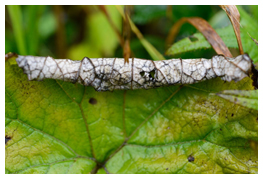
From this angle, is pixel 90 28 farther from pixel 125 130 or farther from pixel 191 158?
pixel 191 158

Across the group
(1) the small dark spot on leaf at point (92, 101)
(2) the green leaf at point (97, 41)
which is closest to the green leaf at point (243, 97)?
(1) the small dark spot on leaf at point (92, 101)

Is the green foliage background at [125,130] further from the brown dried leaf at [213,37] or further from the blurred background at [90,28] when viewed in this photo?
the blurred background at [90,28]

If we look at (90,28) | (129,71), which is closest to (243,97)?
(129,71)

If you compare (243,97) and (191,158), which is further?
(191,158)

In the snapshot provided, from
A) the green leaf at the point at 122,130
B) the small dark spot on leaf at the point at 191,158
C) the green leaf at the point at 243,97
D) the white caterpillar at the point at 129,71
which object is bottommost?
the small dark spot on leaf at the point at 191,158

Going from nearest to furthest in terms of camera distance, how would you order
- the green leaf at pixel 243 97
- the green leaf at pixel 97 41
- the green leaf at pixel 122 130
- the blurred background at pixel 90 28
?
1. the green leaf at pixel 243 97
2. the green leaf at pixel 122 130
3. the blurred background at pixel 90 28
4. the green leaf at pixel 97 41

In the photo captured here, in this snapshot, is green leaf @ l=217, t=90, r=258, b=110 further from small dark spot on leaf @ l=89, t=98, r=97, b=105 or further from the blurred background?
small dark spot on leaf @ l=89, t=98, r=97, b=105

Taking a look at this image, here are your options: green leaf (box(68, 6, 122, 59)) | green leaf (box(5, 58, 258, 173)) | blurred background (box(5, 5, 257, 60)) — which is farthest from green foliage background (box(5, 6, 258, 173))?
green leaf (box(68, 6, 122, 59))
